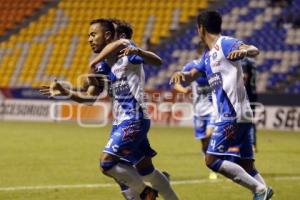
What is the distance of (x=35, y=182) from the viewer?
1088 cm

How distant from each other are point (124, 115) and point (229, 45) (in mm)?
1276

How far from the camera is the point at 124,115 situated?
7.54 m

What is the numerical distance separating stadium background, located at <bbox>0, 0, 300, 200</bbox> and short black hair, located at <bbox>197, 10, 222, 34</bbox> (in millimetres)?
2627

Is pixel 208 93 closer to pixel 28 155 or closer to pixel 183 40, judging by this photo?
pixel 28 155

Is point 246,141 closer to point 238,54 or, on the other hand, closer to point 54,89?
point 238,54

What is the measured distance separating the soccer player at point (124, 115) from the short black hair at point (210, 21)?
2.70 feet

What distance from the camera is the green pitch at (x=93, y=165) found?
9930 millimetres

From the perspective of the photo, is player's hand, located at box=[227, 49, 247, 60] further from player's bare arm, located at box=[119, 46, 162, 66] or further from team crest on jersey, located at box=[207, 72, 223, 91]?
player's bare arm, located at box=[119, 46, 162, 66]

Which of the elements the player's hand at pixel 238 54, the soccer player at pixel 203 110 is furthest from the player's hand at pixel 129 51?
the soccer player at pixel 203 110

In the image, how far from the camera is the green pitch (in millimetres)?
9930

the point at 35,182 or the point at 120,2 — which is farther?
the point at 120,2

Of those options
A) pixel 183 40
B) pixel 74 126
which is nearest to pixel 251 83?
pixel 74 126

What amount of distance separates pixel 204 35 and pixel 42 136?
1311 cm

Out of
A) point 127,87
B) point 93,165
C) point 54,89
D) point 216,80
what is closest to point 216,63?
point 216,80
